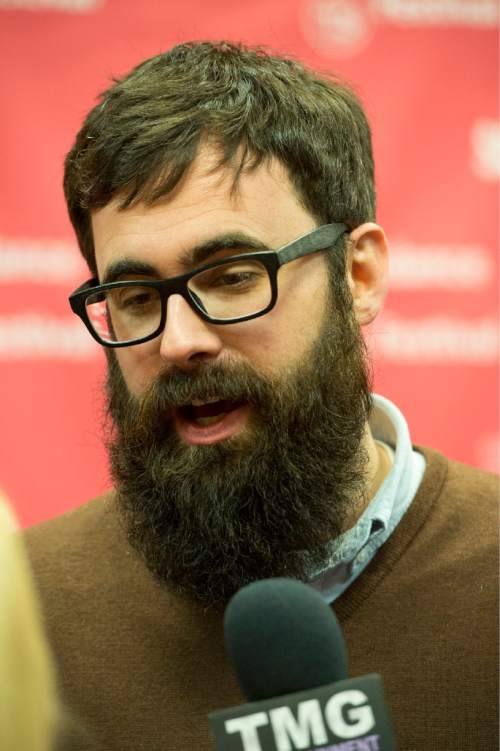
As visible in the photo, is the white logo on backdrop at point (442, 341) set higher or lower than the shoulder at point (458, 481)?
higher

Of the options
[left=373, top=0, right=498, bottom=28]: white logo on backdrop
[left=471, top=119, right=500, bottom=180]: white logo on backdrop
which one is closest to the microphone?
[left=471, top=119, right=500, bottom=180]: white logo on backdrop

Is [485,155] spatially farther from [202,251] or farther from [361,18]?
[202,251]

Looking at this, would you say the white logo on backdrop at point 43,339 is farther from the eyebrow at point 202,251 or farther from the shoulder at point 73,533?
the eyebrow at point 202,251

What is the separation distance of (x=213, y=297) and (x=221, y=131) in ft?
0.96

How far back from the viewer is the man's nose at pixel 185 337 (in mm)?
1798

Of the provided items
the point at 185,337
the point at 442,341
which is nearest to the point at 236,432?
the point at 185,337

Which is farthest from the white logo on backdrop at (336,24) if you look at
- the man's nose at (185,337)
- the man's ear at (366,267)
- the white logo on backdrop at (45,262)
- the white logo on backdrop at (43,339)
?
the man's nose at (185,337)

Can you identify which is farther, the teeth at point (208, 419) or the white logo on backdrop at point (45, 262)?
the white logo on backdrop at point (45, 262)

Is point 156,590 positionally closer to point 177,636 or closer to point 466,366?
point 177,636

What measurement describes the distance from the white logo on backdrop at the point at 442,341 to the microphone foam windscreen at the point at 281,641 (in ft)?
6.71

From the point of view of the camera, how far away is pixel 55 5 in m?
3.14

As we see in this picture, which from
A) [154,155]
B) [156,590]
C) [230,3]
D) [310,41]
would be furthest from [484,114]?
[156,590]

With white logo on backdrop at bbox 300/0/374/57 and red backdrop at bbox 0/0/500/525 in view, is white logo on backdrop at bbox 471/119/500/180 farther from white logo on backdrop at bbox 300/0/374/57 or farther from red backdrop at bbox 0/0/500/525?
white logo on backdrop at bbox 300/0/374/57

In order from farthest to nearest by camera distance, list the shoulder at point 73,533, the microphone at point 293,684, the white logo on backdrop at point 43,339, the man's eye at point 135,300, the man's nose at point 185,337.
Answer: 1. the white logo on backdrop at point 43,339
2. the shoulder at point 73,533
3. the man's eye at point 135,300
4. the man's nose at point 185,337
5. the microphone at point 293,684
